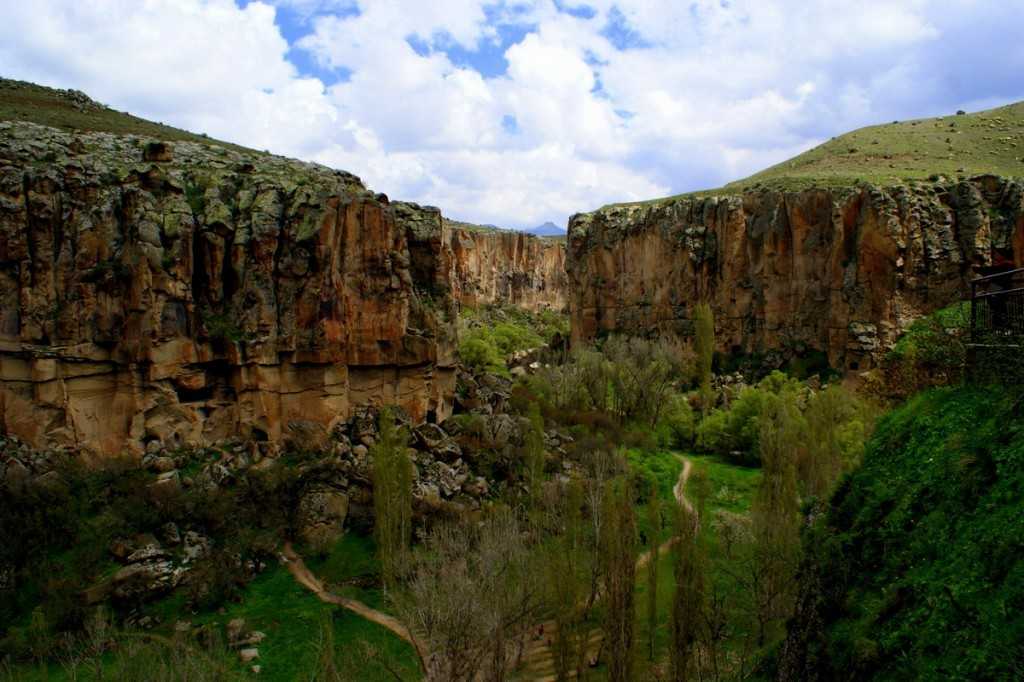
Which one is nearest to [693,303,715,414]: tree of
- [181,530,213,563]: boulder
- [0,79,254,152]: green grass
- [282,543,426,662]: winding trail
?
[282,543,426,662]: winding trail

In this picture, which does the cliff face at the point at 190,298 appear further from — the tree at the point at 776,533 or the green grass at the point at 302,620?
the tree at the point at 776,533

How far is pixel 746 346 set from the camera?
63625 mm

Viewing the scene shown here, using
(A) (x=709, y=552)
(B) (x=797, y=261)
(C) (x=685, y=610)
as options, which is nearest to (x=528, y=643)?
(C) (x=685, y=610)

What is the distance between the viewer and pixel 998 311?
12742mm

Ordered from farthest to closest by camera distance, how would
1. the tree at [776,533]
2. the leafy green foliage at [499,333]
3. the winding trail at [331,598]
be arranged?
the leafy green foliage at [499,333], the winding trail at [331,598], the tree at [776,533]

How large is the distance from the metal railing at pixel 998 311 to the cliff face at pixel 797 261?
1107 inches

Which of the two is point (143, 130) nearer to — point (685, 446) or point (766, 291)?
point (685, 446)

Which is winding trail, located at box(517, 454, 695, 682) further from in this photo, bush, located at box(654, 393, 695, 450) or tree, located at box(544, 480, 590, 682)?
bush, located at box(654, 393, 695, 450)

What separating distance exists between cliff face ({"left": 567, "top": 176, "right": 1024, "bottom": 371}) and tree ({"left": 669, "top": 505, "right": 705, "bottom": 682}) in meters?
28.4

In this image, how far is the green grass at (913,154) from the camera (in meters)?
62.9

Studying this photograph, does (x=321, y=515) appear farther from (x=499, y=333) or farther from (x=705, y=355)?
(x=499, y=333)

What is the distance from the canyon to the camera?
27750mm

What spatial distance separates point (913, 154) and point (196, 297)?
7290cm

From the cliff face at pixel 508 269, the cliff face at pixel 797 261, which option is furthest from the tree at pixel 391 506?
the cliff face at pixel 508 269
